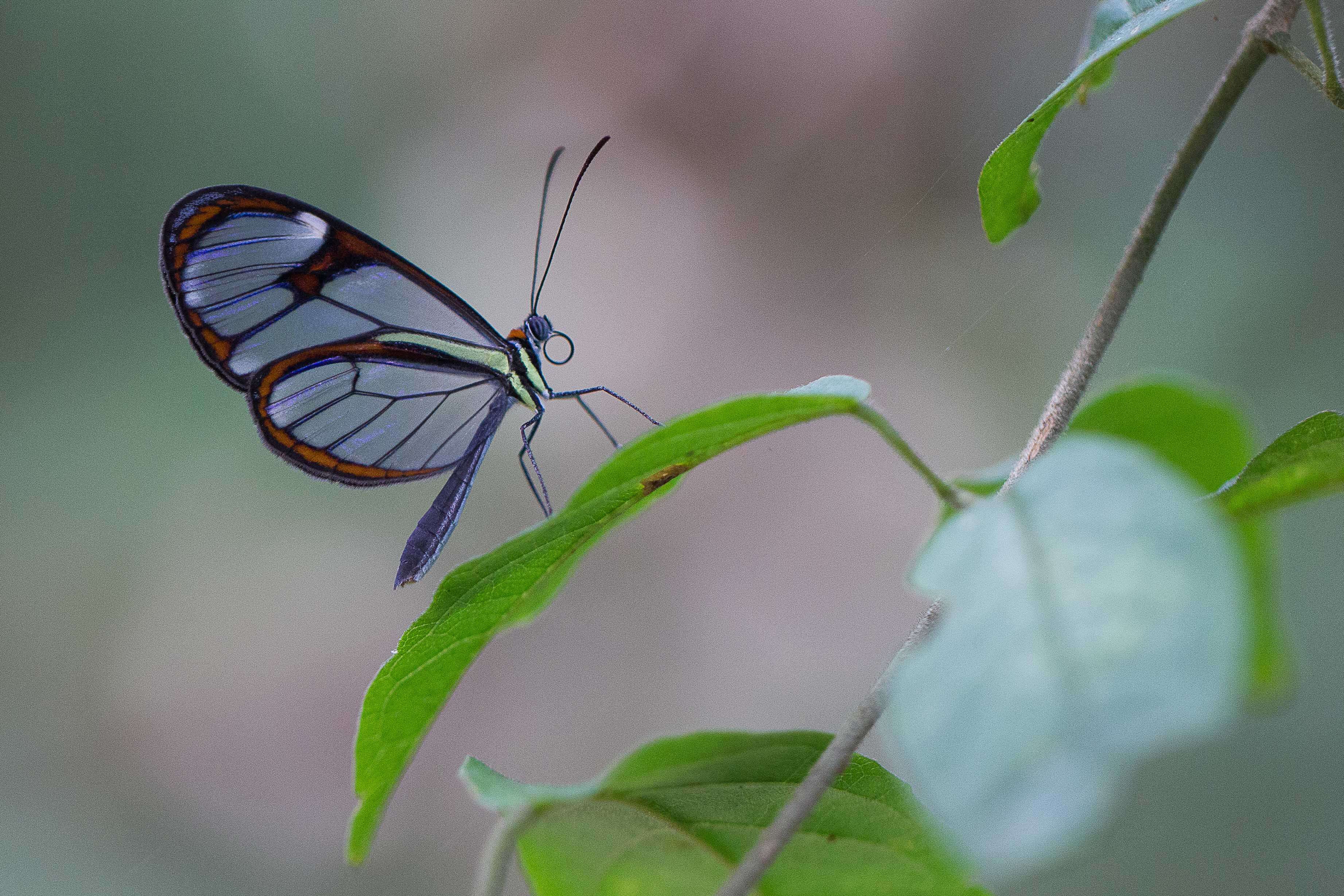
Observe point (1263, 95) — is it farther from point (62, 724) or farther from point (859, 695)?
point (62, 724)

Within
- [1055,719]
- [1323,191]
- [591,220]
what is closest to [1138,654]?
[1055,719]

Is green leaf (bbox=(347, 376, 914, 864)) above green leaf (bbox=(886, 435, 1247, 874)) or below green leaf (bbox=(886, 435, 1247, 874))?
above

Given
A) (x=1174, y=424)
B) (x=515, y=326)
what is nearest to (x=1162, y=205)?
(x=1174, y=424)

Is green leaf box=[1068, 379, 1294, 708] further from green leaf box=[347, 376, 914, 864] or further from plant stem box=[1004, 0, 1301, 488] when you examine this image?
green leaf box=[347, 376, 914, 864]

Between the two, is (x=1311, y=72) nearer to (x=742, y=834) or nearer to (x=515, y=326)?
(x=742, y=834)

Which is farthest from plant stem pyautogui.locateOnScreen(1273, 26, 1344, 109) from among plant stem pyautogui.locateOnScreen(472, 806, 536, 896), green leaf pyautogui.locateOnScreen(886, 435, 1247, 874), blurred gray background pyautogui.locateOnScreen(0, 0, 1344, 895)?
blurred gray background pyautogui.locateOnScreen(0, 0, 1344, 895)

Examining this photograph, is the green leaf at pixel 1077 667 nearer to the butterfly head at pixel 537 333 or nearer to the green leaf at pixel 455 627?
the green leaf at pixel 455 627
